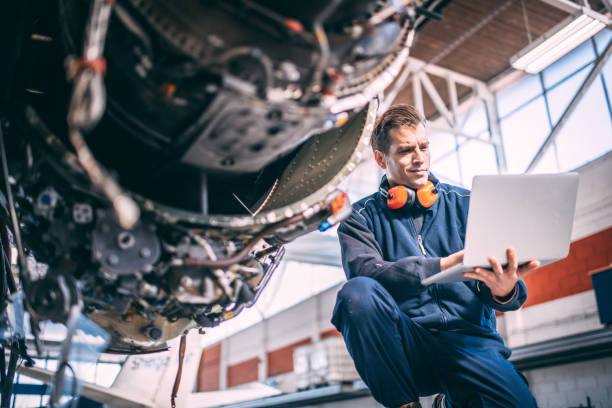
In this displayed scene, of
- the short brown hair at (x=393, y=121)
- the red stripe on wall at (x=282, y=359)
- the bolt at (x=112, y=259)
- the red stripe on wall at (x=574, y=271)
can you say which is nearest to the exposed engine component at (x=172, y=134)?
the bolt at (x=112, y=259)

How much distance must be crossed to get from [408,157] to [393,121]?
0.67 ft

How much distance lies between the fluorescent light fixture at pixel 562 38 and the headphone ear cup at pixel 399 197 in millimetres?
5059

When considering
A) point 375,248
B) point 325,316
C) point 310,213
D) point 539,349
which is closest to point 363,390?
point 539,349

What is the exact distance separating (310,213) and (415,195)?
0.88 metres

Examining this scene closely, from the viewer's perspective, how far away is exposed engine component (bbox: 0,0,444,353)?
1235 mm

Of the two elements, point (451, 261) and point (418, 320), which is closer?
point (451, 261)

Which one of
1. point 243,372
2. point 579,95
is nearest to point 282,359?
point 243,372

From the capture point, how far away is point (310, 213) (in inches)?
63.6

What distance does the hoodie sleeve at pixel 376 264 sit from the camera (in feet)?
6.67

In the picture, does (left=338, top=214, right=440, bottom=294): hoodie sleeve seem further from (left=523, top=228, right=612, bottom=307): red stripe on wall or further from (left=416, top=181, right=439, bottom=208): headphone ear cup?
(left=523, top=228, right=612, bottom=307): red stripe on wall

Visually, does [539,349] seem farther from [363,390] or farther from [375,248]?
[375,248]

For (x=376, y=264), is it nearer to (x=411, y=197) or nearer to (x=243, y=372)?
(x=411, y=197)

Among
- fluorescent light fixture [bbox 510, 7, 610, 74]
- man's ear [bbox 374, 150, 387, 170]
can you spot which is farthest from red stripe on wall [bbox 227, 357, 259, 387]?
man's ear [bbox 374, 150, 387, 170]

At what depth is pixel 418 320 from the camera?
2.15 meters
